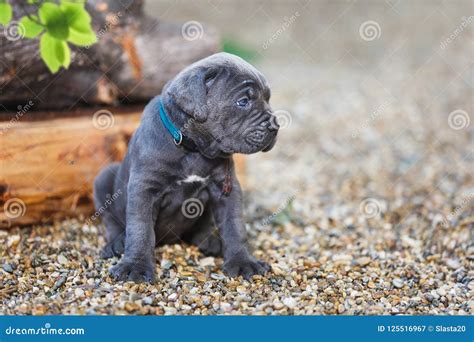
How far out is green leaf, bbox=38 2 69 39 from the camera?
4.68 meters

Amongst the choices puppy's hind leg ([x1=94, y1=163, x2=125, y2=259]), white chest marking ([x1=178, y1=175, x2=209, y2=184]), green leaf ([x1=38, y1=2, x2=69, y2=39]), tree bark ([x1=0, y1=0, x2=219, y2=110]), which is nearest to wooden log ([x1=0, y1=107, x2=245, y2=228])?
tree bark ([x1=0, y1=0, x2=219, y2=110])

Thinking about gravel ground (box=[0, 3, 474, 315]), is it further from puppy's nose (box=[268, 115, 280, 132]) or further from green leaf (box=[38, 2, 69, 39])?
green leaf (box=[38, 2, 69, 39])

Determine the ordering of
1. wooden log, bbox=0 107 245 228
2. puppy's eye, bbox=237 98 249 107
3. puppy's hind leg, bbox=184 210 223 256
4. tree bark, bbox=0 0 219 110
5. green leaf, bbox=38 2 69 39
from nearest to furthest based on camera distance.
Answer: puppy's eye, bbox=237 98 249 107, green leaf, bbox=38 2 69 39, puppy's hind leg, bbox=184 210 223 256, wooden log, bbox=0 107 245 228, tree bark, bbox=0 0 219 110

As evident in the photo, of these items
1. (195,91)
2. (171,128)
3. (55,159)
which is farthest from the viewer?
(55,159)

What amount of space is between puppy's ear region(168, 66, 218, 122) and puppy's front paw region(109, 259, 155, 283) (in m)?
1.07

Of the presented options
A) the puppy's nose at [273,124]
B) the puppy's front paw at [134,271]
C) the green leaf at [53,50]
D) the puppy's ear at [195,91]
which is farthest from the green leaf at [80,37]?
the puppy's front paw at [134,271]

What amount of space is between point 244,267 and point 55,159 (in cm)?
203

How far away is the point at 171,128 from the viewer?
465 cm

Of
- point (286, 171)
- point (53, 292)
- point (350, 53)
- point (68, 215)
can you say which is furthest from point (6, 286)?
point (350, 53)

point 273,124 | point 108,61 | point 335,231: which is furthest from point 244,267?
point 108,61

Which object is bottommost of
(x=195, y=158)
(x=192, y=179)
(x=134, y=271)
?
(x=134, y=271)

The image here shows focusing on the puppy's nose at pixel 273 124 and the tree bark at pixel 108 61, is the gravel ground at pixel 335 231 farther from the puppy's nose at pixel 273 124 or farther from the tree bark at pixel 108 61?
the tree bark at pixel 108 61

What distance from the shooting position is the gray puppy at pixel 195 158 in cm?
450

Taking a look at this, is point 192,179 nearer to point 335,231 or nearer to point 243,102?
point 243,102
